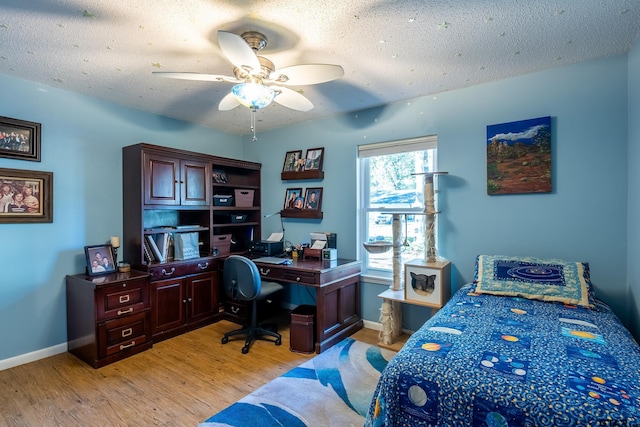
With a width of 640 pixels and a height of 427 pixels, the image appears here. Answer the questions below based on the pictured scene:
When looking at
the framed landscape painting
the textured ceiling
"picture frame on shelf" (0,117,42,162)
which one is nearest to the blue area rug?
the framed landscape painting

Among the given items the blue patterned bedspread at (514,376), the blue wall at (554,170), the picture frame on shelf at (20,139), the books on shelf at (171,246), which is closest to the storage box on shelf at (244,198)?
the books on shelf at (171,246)

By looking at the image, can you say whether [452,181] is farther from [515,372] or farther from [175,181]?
[175,181]

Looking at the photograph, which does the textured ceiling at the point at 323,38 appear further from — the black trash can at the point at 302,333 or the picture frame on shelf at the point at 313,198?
the black trash can at the point at 302,333

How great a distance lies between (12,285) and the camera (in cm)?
270

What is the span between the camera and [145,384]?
244cm

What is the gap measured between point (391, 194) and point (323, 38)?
1.83m

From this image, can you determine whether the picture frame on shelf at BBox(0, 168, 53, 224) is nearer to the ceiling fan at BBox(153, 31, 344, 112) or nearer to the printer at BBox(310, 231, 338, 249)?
the ceiling fan at BBox(153, 31, 344, 112)

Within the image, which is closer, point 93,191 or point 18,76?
point 18,76

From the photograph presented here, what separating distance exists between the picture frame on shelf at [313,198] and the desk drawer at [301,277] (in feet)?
3.22

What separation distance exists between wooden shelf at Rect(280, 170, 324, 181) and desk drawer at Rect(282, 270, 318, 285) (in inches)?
48.9

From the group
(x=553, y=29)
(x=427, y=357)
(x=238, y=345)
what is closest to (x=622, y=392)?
(x=427, y=357)

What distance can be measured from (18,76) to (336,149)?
2.91 metres

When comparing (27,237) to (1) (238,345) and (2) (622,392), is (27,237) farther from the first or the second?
(2) (622,392)

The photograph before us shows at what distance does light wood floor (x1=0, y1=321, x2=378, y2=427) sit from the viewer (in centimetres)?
207
